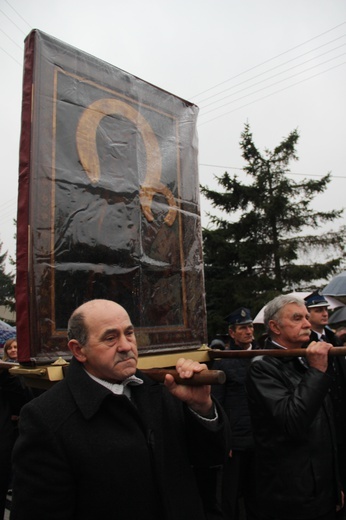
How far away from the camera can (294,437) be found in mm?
2182

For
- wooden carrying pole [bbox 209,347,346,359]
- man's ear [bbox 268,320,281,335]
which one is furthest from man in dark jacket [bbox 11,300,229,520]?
man's ear [bbox 268,320,281,335]

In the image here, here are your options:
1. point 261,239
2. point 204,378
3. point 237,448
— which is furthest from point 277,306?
point 261,239

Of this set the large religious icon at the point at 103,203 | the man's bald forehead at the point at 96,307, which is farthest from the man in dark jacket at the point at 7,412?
the man's bald forehead at the point at 96,307

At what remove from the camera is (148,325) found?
271 centimetres

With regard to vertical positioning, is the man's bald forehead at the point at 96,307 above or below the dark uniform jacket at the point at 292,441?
above

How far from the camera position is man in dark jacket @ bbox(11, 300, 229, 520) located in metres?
1.46

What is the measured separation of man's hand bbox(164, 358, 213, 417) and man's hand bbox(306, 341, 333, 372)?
643 mm

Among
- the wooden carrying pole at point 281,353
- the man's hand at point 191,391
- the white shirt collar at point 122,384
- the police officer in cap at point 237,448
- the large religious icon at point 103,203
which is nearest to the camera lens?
the man's hand at point 191,391

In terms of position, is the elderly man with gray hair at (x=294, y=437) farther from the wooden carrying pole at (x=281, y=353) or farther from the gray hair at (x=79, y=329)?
the gray hair at (x=79, y=329)

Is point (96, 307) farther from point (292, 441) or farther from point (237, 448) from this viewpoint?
point (237, 448)

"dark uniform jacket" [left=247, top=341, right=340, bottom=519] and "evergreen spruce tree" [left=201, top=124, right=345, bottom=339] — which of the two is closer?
"dark uniform jacket" [left=247, top=341, right=340, bottom=519]

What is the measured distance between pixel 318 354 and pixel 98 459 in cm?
110

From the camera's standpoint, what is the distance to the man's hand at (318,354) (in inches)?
79.6

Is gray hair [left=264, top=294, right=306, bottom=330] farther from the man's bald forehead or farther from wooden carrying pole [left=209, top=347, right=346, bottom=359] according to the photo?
the man's bald forehead
